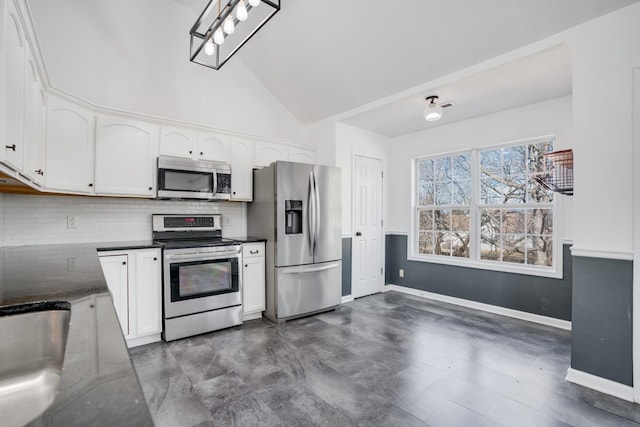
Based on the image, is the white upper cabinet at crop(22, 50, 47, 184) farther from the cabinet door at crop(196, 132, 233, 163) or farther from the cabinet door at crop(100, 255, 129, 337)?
the cabinet door at crop(196, 132, 233, 163)

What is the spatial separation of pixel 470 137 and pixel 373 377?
3.27 meters

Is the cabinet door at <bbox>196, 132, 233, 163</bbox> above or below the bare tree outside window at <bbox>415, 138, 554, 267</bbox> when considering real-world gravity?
above

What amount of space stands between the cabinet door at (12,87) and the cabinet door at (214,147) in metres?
1.79

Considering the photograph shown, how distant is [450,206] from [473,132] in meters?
1.02

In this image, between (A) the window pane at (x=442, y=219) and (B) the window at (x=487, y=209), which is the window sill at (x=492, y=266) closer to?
(B) the window at (x=487, y=209)

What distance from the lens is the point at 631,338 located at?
207 cm

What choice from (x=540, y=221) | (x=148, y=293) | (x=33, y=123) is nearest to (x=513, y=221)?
(x=540, y=221)

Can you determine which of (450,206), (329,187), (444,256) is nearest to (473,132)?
(450,206)

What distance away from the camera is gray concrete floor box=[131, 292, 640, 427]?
6.25ft

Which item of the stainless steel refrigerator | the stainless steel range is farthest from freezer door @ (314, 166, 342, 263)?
the stainless steel range

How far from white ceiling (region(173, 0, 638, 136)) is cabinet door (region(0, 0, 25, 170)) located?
2262 millimetres

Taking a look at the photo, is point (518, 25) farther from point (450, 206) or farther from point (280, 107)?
point (280, 107)

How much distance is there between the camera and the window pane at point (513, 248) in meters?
3.76

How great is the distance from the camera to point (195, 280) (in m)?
3.09
